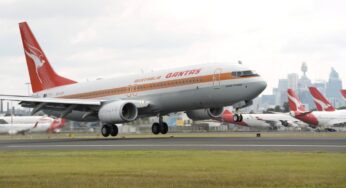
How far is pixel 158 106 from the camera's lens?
53188mm

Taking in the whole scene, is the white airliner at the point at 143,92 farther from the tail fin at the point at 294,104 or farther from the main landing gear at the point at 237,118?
the tail fin at the point at 294,104

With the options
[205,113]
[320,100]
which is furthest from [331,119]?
[205,113]

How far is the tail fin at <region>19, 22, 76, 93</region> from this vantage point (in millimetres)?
62584

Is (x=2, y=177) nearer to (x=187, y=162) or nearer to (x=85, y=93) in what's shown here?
(x=187, y=162)

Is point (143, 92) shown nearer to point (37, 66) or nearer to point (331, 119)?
point (37, 66)

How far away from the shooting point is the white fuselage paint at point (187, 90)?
48.0 metres

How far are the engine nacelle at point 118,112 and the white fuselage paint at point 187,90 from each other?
1722 millimetres

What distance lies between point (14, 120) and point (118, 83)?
51.8 meters

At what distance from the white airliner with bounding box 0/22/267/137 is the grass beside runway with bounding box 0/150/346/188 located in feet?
68.9

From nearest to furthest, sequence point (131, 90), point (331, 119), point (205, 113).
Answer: point (131, 90) < point (205, 113) < point (331, 119)

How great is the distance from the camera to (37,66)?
207 ft

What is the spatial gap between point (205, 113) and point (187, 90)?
6.16 m

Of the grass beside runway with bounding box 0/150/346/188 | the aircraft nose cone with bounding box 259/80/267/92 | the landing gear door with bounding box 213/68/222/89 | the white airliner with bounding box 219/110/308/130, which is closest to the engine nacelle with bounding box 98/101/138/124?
the landing gear door with bounding box 213/68/222/89

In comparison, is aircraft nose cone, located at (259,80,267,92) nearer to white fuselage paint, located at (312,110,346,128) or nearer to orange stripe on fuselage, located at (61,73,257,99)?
orange stripe on fuselage, located at (61,73,257,99)
